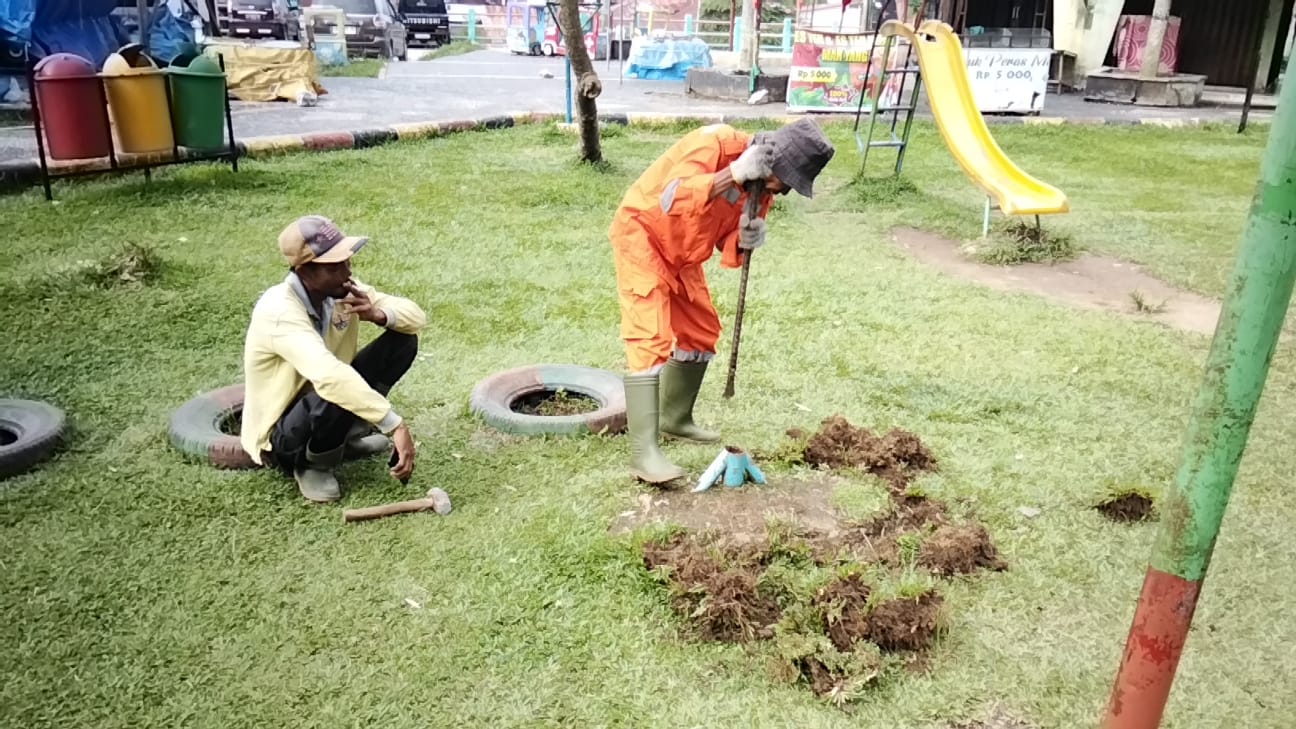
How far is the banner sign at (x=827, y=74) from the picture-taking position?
586 inches

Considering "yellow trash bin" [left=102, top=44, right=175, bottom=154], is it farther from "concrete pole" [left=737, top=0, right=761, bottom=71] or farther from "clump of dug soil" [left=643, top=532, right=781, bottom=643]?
"concrete pole" [left=737, top=0, right=761, bottom=71]

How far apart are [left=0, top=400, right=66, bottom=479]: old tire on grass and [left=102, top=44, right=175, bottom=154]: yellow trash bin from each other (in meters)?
4.29

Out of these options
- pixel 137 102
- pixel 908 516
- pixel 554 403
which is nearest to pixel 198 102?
pixel 137 102

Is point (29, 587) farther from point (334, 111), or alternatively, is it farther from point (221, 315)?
point (334, 111)

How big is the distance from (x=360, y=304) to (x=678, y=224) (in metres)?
1.19

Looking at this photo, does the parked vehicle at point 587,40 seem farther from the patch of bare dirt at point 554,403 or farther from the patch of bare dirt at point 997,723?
the patch of bare dirt at point 997,723

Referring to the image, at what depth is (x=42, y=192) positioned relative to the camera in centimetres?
805

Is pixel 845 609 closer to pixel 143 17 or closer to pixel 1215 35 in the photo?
pixel 143 17

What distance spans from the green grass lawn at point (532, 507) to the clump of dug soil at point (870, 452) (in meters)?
0.13

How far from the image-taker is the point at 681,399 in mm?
4211

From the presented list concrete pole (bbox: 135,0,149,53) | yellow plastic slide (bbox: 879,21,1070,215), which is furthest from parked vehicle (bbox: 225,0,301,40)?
yellow plastic slide (bbox: 879,21,1070,215)

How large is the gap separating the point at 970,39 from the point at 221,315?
1432cm

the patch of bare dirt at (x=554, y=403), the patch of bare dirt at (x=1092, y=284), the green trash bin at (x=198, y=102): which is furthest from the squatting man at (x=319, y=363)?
the green trash bin at (x=198, y=102)

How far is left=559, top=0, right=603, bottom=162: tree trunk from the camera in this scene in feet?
30.7
